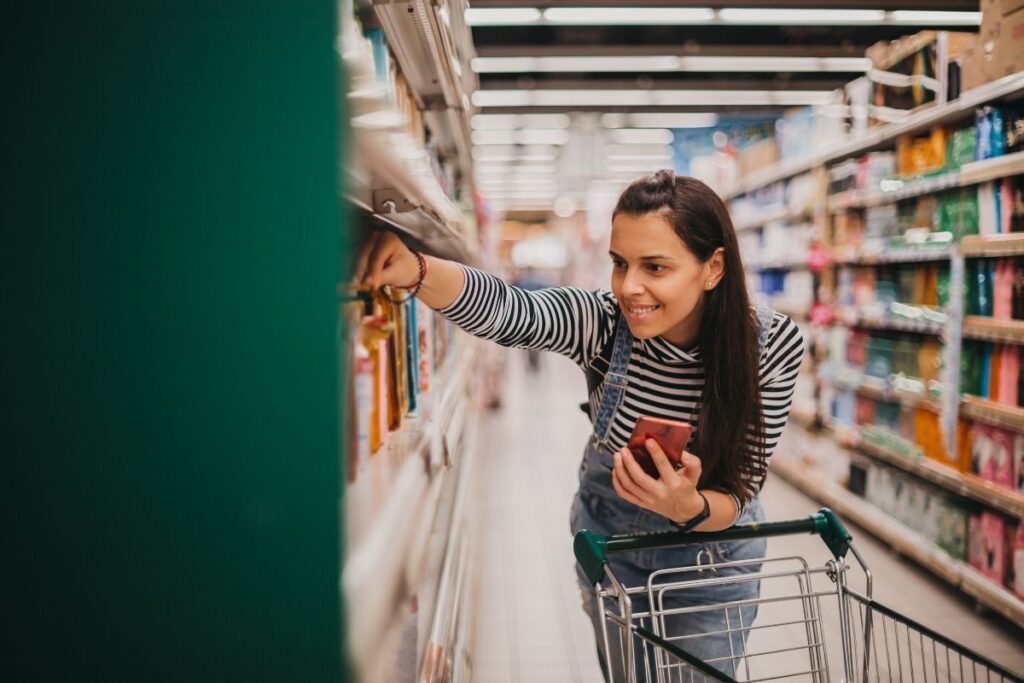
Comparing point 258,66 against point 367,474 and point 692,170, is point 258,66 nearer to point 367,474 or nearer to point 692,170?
point 367,474

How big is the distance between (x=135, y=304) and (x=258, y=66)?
328mm

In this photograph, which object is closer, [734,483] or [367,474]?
[367,474]

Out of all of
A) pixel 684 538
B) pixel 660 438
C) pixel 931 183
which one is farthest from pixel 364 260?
pixel 931 183

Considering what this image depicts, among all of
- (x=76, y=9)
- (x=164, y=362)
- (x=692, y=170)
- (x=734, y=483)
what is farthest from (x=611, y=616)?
(x=692, y=170)

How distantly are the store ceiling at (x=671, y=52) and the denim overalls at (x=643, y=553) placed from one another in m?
2.80

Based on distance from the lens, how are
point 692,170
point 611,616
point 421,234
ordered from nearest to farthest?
1. point 611,616
2. point 421,234
3. point 692,170

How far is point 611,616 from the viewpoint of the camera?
1.32m

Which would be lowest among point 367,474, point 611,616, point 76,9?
point 611,616

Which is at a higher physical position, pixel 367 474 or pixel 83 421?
pixel 83 421

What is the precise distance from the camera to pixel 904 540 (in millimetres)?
3580

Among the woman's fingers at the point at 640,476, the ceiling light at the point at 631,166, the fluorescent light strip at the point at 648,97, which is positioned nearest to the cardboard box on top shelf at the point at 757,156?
the fluorescent light strip at the point at 648,97

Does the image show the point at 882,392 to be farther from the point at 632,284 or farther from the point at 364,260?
the point at 364,260

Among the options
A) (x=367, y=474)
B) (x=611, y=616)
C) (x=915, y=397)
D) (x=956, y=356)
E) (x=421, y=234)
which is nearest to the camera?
(x=367, y=474)

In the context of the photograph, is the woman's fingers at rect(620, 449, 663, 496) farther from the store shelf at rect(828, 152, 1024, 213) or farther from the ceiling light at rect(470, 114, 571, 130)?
the ceiling light at rect(470, 114, 571, 130)
